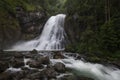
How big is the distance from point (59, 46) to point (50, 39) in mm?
2887

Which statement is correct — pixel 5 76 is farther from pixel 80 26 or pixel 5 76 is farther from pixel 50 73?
pixel 80 26

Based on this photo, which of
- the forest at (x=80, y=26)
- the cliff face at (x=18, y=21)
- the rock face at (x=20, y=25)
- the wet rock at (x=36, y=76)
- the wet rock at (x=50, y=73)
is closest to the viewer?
the wet rock at (x=36, y=76)

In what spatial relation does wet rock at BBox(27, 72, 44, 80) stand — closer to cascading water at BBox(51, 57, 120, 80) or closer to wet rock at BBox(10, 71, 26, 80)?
wet rock at BBox(10, 71, 26, 80)

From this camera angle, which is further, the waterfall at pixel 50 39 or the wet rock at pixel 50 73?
the waterfall at pixel 50 39

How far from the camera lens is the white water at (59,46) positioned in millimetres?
15130

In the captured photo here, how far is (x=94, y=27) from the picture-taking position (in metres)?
25.7

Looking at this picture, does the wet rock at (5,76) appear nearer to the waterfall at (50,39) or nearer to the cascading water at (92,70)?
the cascading water at (92,70)

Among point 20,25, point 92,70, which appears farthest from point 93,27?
point 20,25

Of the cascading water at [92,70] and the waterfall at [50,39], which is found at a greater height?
the waterfall at [50,39]

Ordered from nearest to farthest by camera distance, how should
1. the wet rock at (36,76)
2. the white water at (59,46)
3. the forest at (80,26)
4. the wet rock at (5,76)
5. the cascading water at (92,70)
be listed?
the wet rock at (5,76) < the wet rock at (36,76) < the cascading water at (92,70) < the white water at (59,46) < the forest at (80,26)

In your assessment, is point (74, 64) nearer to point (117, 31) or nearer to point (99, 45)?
point (99, 45)

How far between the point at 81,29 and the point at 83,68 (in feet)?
40.2

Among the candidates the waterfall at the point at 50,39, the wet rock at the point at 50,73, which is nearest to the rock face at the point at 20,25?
the waterfall at the point at 50,39

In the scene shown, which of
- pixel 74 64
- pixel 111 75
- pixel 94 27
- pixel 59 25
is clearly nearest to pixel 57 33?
pixel 59 25
